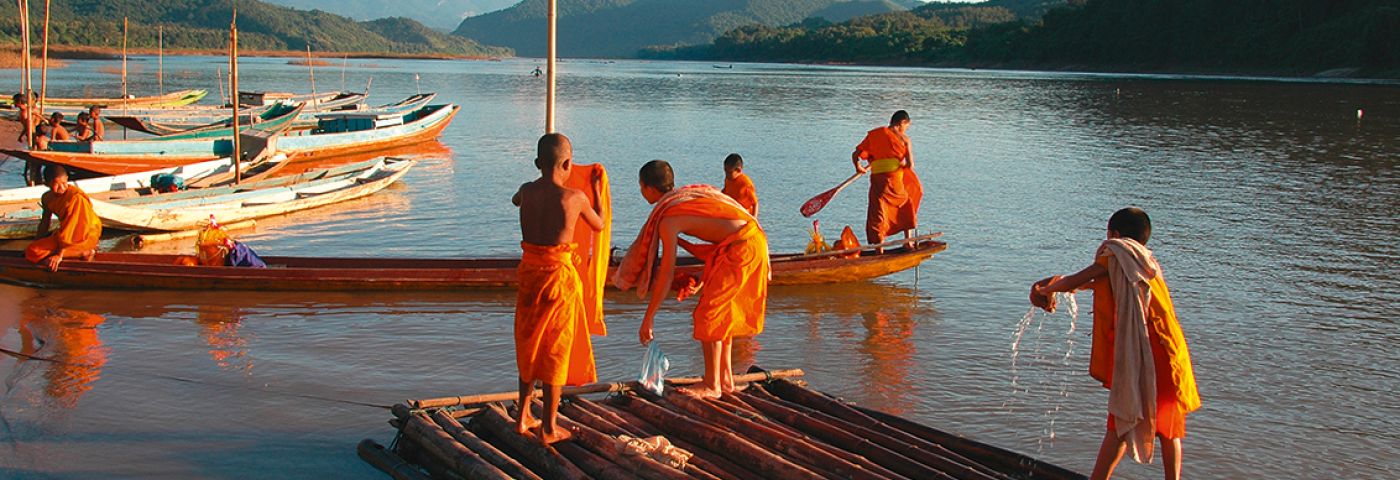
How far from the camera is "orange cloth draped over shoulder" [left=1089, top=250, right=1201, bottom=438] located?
4641 mm

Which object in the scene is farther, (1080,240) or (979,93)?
(979,93)

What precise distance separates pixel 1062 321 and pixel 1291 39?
59047 millimetres

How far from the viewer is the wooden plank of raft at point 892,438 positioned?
4988 mm

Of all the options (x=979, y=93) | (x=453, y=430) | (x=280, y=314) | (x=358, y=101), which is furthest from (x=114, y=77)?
(x=453, y=430)

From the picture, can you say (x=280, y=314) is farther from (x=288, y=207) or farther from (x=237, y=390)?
(x=288, y=207)

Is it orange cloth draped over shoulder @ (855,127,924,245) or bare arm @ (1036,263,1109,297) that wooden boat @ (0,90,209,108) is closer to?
orange cloth draped over shoulder @ (855,127,924,245)

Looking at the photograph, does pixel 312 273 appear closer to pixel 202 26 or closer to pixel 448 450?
pixel 448 450

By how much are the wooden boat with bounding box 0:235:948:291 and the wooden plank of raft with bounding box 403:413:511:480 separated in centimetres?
412

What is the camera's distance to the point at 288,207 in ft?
48.1

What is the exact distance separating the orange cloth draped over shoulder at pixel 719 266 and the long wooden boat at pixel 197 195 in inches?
327

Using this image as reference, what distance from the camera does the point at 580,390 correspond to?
6.10 metres

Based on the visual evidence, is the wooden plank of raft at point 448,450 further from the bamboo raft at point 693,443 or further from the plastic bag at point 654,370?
the plastic bag at point 654,370

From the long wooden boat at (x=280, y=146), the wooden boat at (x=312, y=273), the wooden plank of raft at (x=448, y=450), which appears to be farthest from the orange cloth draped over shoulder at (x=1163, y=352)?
the long wooden boat at (x=280, y=146)

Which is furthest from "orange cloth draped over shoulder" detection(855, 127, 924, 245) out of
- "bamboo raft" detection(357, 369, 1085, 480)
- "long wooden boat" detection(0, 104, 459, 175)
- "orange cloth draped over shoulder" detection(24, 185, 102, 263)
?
"long wooden boat" detection(0, 104, 459, 175)
